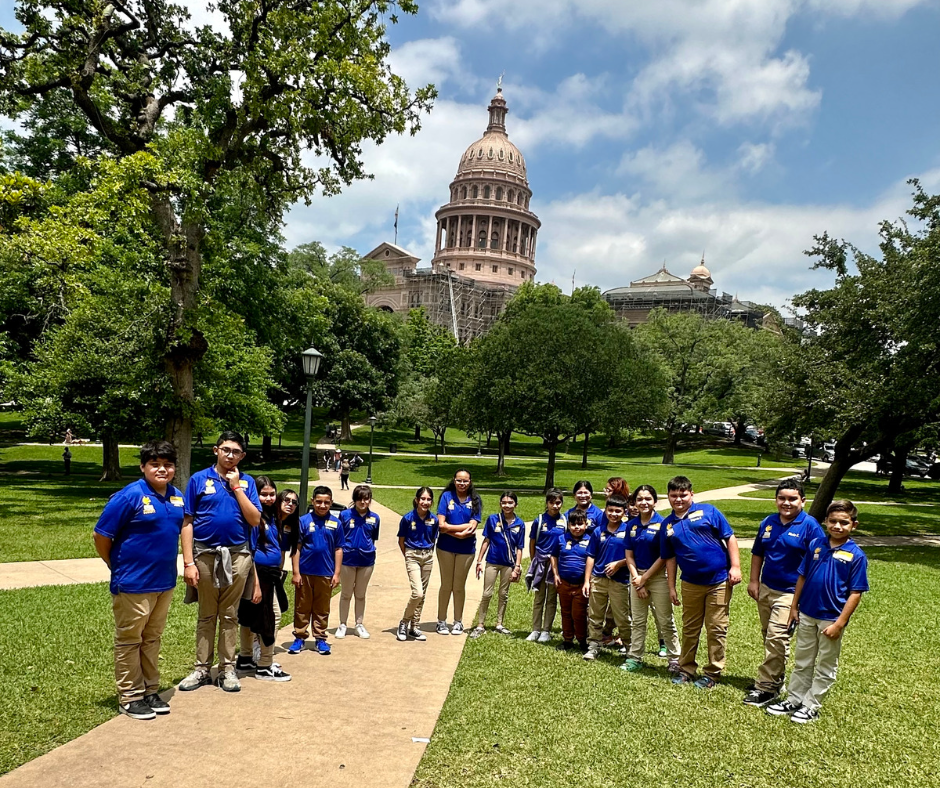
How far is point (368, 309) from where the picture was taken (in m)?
48.5

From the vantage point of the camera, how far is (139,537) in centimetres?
516

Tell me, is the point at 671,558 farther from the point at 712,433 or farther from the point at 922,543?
the point at 712,433

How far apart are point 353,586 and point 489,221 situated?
104m

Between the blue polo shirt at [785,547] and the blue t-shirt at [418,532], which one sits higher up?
the blue polo shirt at [785,547]

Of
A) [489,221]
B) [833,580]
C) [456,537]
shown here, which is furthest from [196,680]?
[489,221]

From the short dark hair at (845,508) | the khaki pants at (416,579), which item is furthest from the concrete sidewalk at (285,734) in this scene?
the short dark hair at (845,508)

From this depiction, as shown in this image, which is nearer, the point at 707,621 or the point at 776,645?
the point at 776,645

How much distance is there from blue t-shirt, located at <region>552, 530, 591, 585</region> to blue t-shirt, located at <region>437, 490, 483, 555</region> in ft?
3.20

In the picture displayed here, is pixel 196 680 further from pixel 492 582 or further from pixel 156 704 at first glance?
pixel 492 582

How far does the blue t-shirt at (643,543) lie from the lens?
6.77 meters

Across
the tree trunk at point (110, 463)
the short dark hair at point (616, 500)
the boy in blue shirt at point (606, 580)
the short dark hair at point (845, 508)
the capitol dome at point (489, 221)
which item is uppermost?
the capitol dome at point (489, 221)

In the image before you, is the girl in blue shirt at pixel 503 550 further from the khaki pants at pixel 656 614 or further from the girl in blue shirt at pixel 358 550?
the khaki pants at pixel 656 614

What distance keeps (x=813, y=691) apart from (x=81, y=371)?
20522 mm

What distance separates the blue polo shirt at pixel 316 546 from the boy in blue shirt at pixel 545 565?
7.08ft
